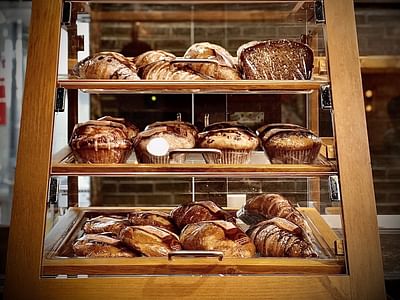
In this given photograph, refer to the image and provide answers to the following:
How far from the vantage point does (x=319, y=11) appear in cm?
178

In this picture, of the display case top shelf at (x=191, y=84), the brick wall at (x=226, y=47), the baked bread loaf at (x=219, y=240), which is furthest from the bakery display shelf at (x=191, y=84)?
the brick wall at (x=226, y=47)

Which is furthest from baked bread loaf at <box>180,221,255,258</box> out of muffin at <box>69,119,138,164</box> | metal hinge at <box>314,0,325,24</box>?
metal hinge at <box>314,0,325,24</box>

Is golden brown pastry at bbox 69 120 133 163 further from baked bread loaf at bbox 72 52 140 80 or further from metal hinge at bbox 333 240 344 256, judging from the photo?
metal hinge at bbox 333 240 344 256

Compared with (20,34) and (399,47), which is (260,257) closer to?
(399,47)

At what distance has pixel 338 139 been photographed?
65.9 inches

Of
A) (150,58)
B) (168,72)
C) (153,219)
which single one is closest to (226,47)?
(150,58)

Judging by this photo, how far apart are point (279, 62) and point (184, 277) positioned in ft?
2.04

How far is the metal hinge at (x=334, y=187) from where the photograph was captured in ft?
5.53

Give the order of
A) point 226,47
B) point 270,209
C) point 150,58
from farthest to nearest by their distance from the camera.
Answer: point 226,47
point 150,58
point 270,209

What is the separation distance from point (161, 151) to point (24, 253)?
42cm

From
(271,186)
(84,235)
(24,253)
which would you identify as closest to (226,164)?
(271,186)

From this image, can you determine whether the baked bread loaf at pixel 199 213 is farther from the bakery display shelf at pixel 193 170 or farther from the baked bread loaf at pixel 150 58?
the baked bread loaf at pixel 150 58

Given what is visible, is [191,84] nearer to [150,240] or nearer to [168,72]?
[168,72]

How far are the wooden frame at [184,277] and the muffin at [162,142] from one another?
25 centimetres
